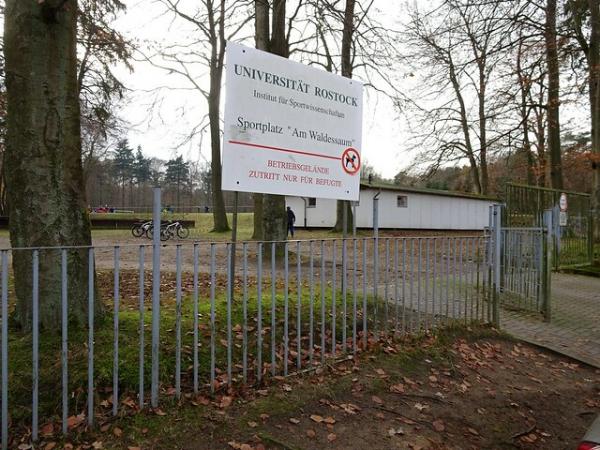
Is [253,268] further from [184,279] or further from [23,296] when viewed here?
[23,296]

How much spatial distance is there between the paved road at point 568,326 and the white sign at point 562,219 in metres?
3.08

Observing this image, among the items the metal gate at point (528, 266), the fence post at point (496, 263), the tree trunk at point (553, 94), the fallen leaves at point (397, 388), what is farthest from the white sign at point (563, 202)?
the fallen leaves at point (397, 388)

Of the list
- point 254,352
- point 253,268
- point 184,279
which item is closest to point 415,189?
point 253,268

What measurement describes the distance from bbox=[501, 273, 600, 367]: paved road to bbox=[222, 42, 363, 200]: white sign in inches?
143

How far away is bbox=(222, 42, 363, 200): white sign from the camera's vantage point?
3.96 m

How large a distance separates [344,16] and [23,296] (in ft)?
21.6

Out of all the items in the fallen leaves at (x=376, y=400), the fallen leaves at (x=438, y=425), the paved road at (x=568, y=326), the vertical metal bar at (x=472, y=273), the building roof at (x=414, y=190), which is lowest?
the fallen leaves at (x=438, y=425)

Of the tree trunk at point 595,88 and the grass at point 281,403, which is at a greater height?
the tree trunk at point 595,88

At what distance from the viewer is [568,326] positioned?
273 inches

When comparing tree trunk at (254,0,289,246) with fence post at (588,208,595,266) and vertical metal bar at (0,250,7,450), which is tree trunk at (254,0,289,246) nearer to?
vertical metal bar at (0,250,7,450)

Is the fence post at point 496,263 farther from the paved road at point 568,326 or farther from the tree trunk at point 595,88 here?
the tree trunk at point 595,88

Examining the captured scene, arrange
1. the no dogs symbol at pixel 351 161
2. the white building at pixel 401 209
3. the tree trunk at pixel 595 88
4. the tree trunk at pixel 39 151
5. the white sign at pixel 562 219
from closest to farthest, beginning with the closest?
1. the tree trunk at pixel 39 151
2. the no dogs symbol at pixel 351 161
3. the white sign at pixel 562 219
4. the tree trunk at pixel 595 88
5. the white building at pixel 401 209

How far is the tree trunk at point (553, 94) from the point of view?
14.1 metres

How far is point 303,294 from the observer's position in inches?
239
